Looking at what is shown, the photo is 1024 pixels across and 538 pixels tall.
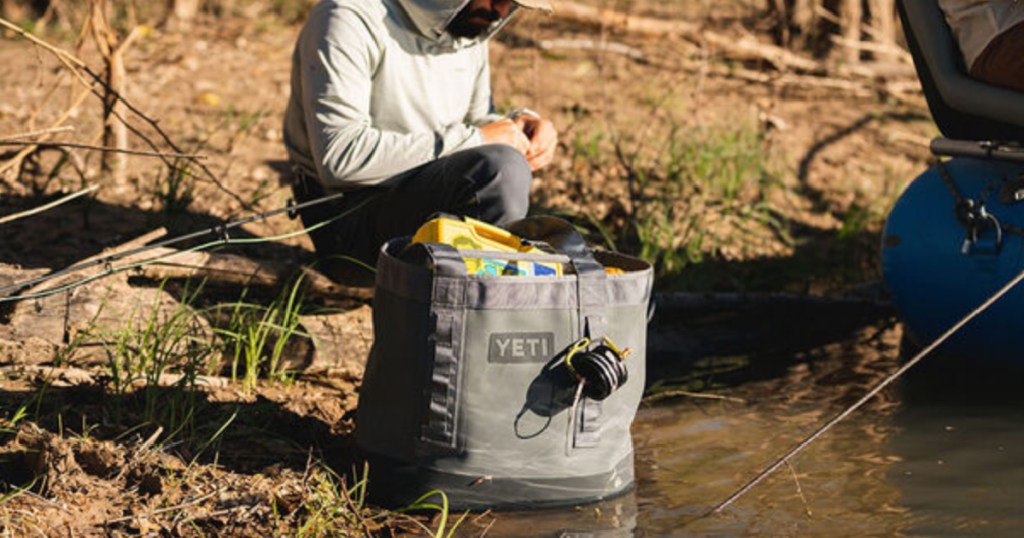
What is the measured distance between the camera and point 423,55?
4.12m

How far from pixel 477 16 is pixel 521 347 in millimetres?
1287

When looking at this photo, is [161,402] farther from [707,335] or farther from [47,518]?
[707,335]

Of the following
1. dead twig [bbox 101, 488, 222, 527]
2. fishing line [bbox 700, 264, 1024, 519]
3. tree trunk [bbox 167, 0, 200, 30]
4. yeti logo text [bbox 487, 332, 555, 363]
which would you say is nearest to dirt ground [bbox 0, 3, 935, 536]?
dead twig [bbox 101, 488, 222, 527]

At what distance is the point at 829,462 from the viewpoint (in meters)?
3.80

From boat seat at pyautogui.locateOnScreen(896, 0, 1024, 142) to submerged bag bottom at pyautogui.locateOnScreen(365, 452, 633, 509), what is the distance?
1898mm

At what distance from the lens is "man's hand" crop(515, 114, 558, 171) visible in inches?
165

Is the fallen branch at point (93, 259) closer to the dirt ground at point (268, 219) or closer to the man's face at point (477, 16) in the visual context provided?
the dirt ground at point (268, 219)

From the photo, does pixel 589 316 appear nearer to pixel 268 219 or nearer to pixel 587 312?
pixel 587 312

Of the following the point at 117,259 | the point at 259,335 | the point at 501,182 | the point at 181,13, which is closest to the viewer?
the point at 117,259

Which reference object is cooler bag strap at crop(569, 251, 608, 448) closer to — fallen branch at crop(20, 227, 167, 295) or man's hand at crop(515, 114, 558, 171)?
man's hand at crop(515, 114, 558, 171)

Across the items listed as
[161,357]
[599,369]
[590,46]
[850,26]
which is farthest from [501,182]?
[850,26]

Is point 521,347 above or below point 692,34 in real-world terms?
below

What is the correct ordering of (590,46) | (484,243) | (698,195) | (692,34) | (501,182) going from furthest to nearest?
(692,34), (590,46), (698,195), (501,182), (484,243)

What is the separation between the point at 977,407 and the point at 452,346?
1993mm
